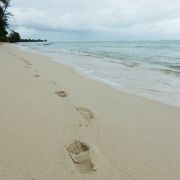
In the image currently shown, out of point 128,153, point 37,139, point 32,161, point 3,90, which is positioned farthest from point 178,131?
point 3,90

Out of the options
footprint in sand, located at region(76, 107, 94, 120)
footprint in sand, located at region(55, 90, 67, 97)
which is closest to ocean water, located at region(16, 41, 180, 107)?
footprint in sand, located at region(55, 90, 67, 97)

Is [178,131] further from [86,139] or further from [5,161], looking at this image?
[5,161]

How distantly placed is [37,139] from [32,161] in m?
0.50

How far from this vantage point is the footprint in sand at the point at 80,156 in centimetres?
258

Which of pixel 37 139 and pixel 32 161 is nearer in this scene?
pixel 32 161

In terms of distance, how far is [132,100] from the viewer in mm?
5941

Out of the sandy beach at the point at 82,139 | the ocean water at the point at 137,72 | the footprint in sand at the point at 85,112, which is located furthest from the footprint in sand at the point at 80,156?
the ocean water at the point at 137,72

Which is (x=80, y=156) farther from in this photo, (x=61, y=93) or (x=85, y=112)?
(x=61, y=93)

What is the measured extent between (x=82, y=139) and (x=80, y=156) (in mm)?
428

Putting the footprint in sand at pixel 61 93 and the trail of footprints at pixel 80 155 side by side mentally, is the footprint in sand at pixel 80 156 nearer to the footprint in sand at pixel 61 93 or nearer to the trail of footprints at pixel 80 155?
the trail of footprints at pixel 80 155

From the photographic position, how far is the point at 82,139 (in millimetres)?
3219

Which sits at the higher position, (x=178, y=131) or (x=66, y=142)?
(x=66, y=142)

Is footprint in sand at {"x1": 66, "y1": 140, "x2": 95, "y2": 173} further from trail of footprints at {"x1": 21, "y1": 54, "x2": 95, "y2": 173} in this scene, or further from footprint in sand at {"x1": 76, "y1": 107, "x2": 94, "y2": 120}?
footprint in sand at {"x1": 76, "y1": 107, "x2": 94, "y2": 120}

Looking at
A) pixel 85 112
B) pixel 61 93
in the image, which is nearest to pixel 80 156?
pixel 85 112
